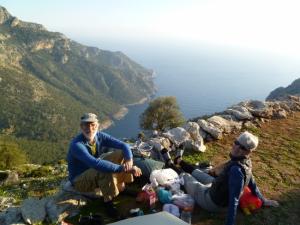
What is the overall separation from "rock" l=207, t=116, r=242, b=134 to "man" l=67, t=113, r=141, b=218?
7177 millimetres

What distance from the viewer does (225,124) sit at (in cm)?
1563

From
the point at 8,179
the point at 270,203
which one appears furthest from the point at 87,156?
the point at 8,179

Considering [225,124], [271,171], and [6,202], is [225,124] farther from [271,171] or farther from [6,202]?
[6,202]

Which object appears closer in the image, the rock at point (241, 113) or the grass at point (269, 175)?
the grass at point (269, 175)

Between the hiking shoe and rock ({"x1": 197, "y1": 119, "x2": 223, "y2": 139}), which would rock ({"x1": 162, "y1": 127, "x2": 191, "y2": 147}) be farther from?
the hiking shoe

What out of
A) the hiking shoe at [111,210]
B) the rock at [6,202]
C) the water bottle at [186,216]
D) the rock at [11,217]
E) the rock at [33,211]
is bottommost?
the rock at [6,202]

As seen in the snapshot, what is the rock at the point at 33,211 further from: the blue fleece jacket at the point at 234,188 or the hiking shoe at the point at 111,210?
the blue fleece jacket at the point at 234,188

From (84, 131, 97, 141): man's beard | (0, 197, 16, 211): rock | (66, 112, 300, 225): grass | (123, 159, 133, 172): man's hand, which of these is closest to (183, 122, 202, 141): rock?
(66, 112, 300, 225): grass

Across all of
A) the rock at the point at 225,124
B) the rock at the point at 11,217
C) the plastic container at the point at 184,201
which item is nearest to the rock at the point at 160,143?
the plastic container at the point at 184,201

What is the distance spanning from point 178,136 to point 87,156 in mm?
6081

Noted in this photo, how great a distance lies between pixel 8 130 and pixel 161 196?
172 m

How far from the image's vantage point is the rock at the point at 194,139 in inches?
525

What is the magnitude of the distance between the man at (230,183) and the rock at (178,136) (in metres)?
3.68

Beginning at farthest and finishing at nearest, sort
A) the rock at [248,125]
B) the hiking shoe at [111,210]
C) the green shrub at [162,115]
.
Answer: the green shrub at [162,115]
the rock at [248,125]
the hiking shoe at [111,210]
